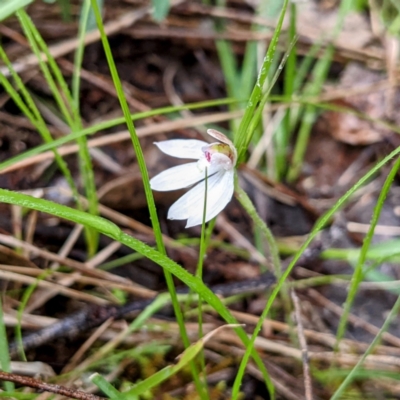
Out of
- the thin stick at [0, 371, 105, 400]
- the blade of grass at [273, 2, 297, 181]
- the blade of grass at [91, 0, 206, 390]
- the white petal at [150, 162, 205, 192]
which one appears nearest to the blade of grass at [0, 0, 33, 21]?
the blade of grass at [91, 0, 206, 390]

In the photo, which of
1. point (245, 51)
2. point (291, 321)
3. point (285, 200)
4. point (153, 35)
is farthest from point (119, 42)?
point (291, 321)

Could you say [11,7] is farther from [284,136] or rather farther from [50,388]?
[284,136]

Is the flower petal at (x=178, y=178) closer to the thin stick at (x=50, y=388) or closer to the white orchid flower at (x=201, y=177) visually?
the white orchid flower at (x=201, y=177)

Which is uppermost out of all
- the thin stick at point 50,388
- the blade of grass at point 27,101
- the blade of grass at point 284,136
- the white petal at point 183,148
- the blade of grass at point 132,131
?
the blade of grass at point 284,136

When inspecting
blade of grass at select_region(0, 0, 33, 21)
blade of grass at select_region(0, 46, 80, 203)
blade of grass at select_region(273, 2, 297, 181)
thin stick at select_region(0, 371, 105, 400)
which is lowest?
thin stick at select_region(0, 371, 105, 400)

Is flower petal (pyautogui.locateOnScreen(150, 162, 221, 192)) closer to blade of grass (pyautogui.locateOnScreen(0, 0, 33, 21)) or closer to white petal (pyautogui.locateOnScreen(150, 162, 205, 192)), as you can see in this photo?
white petal (pyautogui.locateOnScreen(150, 162, 205, 192))

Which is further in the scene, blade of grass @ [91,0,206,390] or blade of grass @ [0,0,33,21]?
blade of grass @ [0,0,33,21]

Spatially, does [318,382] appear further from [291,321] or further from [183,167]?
[183,167]

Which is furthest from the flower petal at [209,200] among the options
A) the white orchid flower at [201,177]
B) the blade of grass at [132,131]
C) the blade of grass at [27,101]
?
the blade of grass at [27,101]

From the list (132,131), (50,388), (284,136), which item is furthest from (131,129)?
(284,136)
